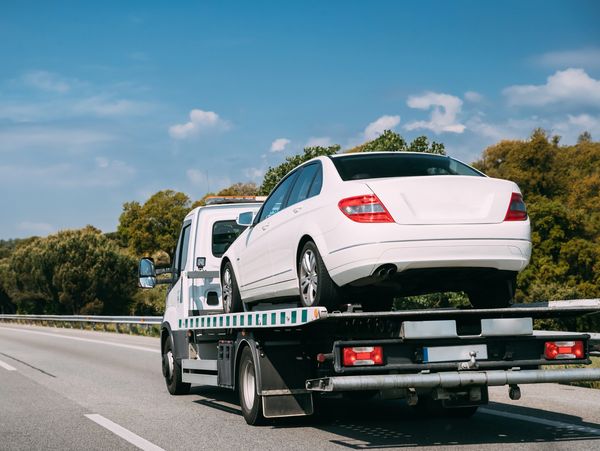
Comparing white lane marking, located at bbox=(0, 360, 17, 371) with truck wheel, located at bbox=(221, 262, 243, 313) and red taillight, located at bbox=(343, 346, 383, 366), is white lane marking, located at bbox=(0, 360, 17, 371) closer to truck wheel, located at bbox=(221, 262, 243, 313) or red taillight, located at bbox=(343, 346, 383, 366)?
truck wheel, located at bbox=(221, 262, 243, 313)

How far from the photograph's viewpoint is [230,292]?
413 inches

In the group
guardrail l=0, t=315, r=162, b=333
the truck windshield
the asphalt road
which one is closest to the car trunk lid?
the asphalt road

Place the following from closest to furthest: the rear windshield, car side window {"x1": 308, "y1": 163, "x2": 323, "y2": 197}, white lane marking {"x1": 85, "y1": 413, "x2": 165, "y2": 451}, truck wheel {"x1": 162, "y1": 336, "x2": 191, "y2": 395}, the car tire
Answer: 1. white lane marking {"x1": 85, "y1": 413, "x2": 165, "y2": 451}
2. the car tire
3. the rear windshield
4. car side window {"x1": 308, "y1": 163, "x2": 323, "y2": 197}
5. truck wheel {"x1": 162, "y1": 336, "x2": 191, "y2": 395}

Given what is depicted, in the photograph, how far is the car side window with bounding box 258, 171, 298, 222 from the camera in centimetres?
913

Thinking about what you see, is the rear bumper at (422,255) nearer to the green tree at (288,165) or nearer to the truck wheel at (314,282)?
the truck wheel at (314,282)

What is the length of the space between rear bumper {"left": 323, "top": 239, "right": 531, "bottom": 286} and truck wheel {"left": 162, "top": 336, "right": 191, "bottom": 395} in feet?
17.2

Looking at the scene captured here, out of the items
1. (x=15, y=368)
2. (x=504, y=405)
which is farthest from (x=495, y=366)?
(x=15, y=368)

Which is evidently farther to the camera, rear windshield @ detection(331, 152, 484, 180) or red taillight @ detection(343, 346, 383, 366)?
rear windshield @ detection(331, 152, 484, 180)

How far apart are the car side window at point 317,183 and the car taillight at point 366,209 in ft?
2.44

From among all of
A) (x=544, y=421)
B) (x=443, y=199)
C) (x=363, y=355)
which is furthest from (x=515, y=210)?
(x=544, y=421)

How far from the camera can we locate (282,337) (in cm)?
856

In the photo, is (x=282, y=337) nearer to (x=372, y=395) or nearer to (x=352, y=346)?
(x=372, y=395)

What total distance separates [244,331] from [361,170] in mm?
2054

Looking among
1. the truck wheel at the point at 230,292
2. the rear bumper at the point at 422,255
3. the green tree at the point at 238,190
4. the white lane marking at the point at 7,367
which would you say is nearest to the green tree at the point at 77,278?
the green tree at the point at 238,190
